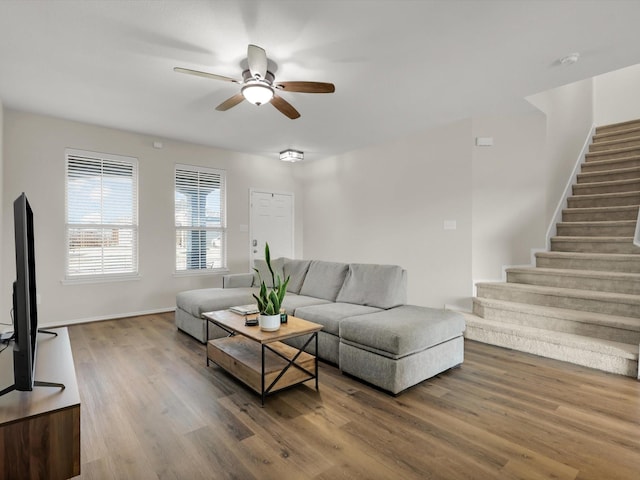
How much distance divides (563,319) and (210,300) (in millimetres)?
3747

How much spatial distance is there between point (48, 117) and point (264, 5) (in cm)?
369

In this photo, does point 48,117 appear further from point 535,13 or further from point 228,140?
point 535,13

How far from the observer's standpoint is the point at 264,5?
215 cm

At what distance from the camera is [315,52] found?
2695 millimetres

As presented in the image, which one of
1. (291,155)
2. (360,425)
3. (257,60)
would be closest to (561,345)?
(360,425)

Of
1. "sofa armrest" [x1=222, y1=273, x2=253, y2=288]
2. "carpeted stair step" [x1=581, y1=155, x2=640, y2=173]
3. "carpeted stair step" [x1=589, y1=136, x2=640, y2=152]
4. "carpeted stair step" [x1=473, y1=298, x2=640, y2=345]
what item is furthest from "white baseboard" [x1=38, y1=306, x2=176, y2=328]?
"carpeted stair step" [x1=589, y1=136, x2=640, y2=152]

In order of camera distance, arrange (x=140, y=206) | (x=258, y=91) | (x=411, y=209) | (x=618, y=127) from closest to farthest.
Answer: (x=258, y=91), (x=140, y=206), (x=411, y=209), (x=618, y=127)

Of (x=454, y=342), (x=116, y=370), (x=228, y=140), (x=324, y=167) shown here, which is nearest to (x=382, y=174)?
(x=324, y=167)

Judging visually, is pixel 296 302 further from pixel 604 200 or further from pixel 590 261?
pixel 604 200

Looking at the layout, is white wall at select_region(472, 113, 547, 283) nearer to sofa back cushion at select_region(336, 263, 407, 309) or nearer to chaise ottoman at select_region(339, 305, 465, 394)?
sofa back cushion at select_region(336, 263, 407, 309)

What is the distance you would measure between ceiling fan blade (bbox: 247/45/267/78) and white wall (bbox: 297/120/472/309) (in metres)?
3.03

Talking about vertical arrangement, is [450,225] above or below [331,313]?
above

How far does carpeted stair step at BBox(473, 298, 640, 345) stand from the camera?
3.05 m

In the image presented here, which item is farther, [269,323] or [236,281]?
[236,281]
